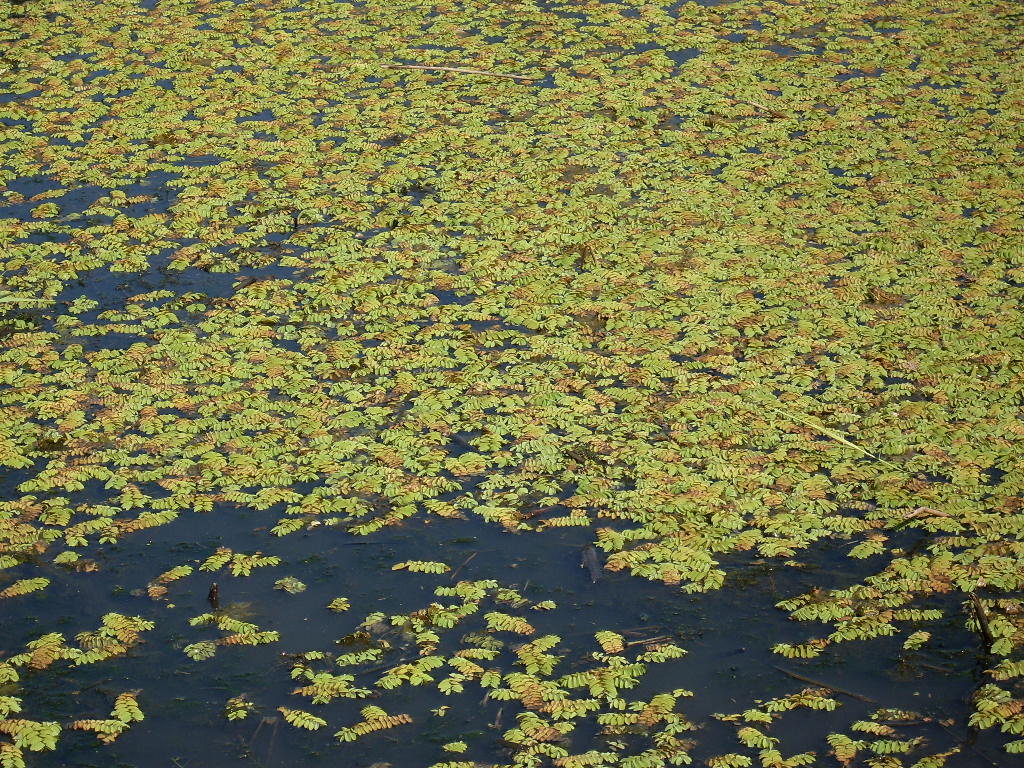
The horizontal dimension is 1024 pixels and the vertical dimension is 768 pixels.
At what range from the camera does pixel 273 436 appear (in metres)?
8.39

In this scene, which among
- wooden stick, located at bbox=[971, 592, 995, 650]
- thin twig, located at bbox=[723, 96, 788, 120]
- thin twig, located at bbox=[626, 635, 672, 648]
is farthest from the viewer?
thin twig, located at bbox=[723, 96, 788, 120]

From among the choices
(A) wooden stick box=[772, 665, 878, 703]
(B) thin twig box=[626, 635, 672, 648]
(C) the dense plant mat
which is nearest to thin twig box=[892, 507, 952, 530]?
(C) the dense plant mat

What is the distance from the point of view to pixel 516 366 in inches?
359

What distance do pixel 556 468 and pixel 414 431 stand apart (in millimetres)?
1155

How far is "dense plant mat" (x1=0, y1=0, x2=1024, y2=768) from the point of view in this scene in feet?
21.9

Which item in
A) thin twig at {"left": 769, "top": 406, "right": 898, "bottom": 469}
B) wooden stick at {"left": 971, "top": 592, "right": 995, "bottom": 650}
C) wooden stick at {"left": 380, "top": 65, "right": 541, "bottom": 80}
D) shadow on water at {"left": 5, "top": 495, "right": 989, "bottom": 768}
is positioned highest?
wooden stick at {"left": 380, "top": 65, "right": 541, "bottom": 80}

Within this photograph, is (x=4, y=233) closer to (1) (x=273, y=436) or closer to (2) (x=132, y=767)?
(1) (x=273, y=436)

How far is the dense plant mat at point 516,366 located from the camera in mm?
6660

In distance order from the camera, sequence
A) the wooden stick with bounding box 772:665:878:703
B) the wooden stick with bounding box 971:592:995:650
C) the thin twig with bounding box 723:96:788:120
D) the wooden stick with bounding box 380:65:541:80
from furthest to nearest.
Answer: the wooden stick with bounding box 380:65:541:80
the thin twig with bounding box 723:96:788:120
the wooden stick with bounding box 971:592:995:650
the wooden stick with bounding box 772:665:878:703

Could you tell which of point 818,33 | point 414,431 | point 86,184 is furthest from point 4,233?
point 818,33

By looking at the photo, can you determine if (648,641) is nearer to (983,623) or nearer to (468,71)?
(983,623)

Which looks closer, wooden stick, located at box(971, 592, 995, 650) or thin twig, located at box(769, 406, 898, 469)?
wooden stick, located at box(971, 592, 995, 650)

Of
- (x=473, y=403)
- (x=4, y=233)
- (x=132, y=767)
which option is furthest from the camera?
(x=4, y=233)

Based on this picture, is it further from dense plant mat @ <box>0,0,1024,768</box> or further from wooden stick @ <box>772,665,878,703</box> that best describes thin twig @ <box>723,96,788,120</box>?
wooden stick @ <box>772,665,878,703</box>
